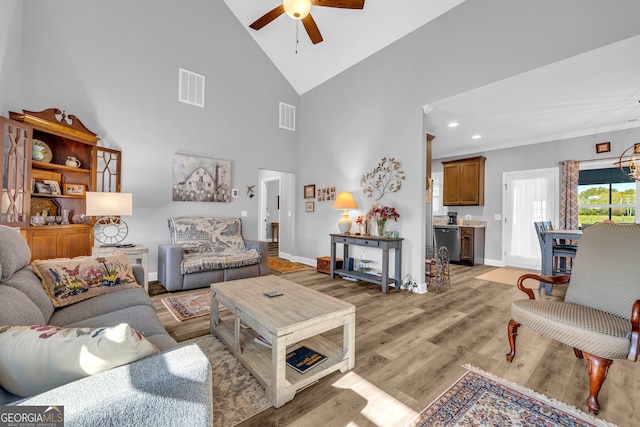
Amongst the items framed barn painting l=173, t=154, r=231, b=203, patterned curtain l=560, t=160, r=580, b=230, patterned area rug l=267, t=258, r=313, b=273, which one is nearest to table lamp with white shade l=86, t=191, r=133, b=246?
framed barn painting l=173, t=154, r=231, b=203

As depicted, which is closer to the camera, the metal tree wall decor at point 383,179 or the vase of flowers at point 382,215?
the vase of flowers at point 382,215

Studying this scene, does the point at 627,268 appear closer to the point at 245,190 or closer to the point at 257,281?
the point at 257,281

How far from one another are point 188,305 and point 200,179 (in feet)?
7.63

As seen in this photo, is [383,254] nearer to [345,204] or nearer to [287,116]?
[345,204]

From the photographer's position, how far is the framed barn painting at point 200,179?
452 cm

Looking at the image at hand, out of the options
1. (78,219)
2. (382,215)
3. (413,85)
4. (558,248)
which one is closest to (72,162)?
(78,219)

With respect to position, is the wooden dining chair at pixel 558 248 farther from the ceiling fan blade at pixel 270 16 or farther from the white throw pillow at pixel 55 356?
the white throw pillow at pixel 55 356

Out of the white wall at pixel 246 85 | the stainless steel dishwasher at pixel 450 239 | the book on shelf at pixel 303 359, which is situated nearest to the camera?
Answer: the book on shelf at pixel 303 359

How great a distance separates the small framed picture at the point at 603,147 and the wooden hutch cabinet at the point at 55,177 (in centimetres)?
783

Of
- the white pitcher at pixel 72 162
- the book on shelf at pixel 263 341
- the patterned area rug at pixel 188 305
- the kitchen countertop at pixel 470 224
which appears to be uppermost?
the white pitcher at pixel 72 162

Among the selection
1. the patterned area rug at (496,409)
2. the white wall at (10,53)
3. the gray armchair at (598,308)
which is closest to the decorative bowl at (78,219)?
the white wall at (10,53)

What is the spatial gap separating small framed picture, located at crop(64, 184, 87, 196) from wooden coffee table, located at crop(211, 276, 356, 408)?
2.82m

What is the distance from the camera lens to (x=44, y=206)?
3492mm

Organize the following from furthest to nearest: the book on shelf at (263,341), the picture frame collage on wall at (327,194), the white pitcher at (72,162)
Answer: the picture frame collage on wall at (327,194), the white pitcher at (72,162), the book on shelf at (263,341)
